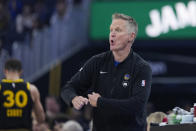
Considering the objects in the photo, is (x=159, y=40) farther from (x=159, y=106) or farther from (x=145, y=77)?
(x=145, y=77)

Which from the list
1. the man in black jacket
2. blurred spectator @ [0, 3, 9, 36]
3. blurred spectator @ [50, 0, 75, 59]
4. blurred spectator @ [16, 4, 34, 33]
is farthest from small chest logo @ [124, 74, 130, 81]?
blurred spectator @ [50, 0, 75, 59]

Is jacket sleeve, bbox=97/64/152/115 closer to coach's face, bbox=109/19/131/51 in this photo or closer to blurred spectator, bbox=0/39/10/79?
coach's face, bbox=109/19/131/51

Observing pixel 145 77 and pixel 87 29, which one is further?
pixel 87 29

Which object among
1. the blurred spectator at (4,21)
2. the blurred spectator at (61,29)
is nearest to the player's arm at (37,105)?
the blurred spectator at (4,21)

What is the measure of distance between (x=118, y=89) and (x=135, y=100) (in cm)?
24

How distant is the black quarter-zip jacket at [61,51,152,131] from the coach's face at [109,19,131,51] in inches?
6.7

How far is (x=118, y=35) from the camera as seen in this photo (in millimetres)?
5445

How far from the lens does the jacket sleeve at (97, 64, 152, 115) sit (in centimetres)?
525

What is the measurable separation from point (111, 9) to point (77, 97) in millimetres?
11016

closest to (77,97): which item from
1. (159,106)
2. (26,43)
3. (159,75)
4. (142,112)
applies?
(142,112)

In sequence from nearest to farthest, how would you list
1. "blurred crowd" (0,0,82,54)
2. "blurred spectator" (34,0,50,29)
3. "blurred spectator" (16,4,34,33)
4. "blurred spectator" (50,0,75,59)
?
"blurred crowd" (0,0,82,54) < "blurred spectator" (16,4,34,33) < "blurred spectator" (50,0,75,59) < "blurred spectator" (34,0,50,29)

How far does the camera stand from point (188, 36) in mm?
15820

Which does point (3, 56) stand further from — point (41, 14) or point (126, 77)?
point (126, 77)

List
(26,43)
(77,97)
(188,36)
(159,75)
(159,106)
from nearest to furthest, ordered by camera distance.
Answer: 1. (77,97)
2. (26,43)
3. (188,36)
4. (159,75)
5. (159,106)
